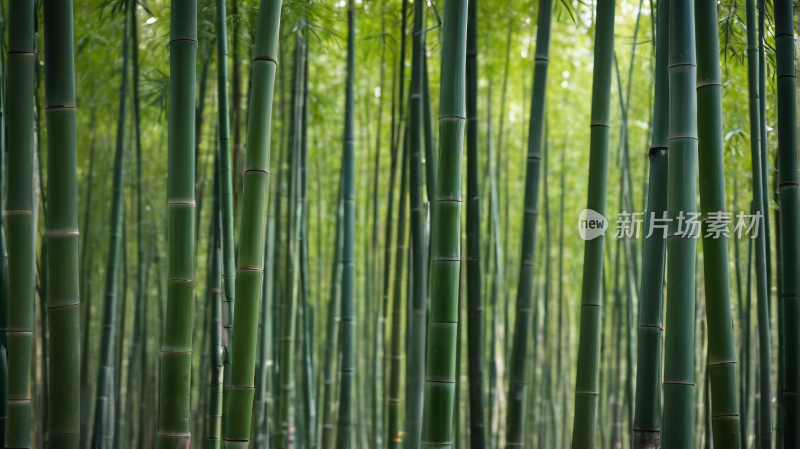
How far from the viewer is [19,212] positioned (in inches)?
48.1

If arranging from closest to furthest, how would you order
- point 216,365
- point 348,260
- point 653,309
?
point 653,309, point 216,365, point 348,260

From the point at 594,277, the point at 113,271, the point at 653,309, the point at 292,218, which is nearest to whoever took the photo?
the point at 653,309

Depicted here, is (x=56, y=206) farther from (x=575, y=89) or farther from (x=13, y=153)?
(x=575, y=89)

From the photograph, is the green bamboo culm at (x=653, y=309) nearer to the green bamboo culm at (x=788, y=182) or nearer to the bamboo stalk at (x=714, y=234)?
the bamboo stalk at (x=714, y=234)

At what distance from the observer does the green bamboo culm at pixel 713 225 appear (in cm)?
124

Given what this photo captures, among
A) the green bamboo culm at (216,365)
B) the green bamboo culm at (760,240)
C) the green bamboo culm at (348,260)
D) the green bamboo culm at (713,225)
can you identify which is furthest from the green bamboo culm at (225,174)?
the green bamboo culm at (760,240)

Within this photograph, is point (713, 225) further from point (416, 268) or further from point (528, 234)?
point (416, 268)

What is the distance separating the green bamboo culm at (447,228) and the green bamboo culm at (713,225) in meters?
0.49

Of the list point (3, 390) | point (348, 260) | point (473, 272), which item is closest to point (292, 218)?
point (348, 260)

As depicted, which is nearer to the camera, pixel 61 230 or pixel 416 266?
pixel 61 230

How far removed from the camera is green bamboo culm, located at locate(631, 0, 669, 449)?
1.38m

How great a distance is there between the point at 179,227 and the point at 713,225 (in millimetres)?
1075

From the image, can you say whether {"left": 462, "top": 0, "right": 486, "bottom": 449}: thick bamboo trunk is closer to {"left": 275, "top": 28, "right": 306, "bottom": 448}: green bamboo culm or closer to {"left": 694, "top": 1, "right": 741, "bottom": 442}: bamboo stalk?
{"left": 694, "top": 1, "right": 741, "bottom": 442}: bamboo stalk

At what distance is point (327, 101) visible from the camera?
405 centimetres
